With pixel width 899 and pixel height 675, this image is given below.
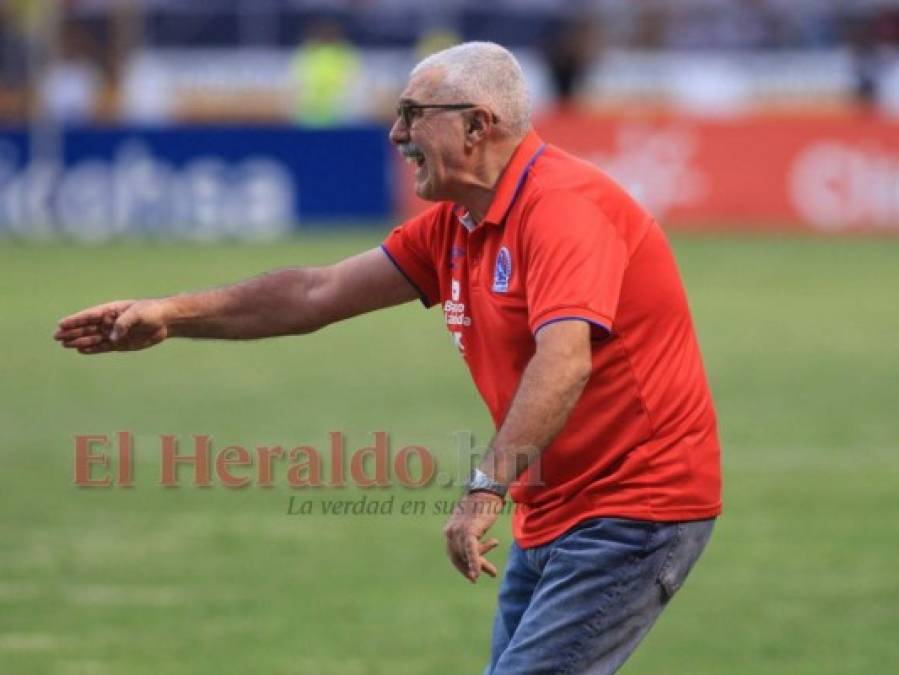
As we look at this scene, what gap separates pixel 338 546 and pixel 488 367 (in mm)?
5175

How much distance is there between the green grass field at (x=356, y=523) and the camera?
Answer: 846cm

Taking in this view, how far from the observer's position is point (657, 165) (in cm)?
2962

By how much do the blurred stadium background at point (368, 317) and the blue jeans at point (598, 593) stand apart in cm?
269

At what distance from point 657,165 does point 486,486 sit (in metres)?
24.9

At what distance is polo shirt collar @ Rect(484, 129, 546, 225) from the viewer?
17.7 ft

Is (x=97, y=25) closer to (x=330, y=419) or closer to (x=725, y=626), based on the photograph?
(x=330, y=419)

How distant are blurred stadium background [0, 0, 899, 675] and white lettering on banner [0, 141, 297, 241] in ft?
0.14

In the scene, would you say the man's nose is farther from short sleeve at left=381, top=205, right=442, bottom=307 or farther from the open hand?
the open hand

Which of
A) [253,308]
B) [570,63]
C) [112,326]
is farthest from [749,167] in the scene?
[112,326]

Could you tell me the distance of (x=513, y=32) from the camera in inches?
1545

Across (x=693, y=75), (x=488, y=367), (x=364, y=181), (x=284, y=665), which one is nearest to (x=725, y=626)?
(x=284, y=665)

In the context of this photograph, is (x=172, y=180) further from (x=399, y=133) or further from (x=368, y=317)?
(x=399, y=133)

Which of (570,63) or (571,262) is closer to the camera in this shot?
(571,262)

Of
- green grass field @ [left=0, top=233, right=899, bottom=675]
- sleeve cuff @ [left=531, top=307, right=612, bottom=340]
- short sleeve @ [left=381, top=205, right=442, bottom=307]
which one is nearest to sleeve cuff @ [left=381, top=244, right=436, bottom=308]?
short sleeve @ [left=381, top=205, right=442, bottom=307]
